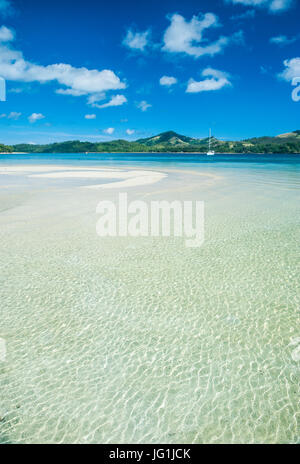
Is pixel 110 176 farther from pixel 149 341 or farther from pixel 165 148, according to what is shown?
pixel 165 148

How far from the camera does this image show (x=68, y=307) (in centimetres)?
393

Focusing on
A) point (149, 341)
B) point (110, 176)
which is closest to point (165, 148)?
point (110, 176)

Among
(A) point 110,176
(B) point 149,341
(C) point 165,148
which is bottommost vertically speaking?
(B) point 149,341

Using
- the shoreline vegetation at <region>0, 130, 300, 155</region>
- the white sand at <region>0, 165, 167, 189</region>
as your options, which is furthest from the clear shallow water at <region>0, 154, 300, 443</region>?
the shoreline vegetation at <region>0, 130, 300, 155</region>

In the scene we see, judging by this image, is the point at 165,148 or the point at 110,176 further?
the point at 165,148

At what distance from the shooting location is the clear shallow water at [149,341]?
231cm

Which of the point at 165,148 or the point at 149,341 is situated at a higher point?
the point at 165,148

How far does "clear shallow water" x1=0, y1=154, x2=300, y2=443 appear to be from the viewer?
7.59 ft

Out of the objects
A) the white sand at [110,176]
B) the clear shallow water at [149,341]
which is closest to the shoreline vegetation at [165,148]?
the white sand at [110,176]

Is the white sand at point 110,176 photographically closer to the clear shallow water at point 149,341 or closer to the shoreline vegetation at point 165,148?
the clear shallow water at point 149,341

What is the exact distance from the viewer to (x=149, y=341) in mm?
3262

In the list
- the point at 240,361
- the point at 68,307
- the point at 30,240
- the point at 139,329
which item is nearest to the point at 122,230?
the point at 30,240

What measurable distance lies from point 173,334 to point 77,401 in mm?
1412
